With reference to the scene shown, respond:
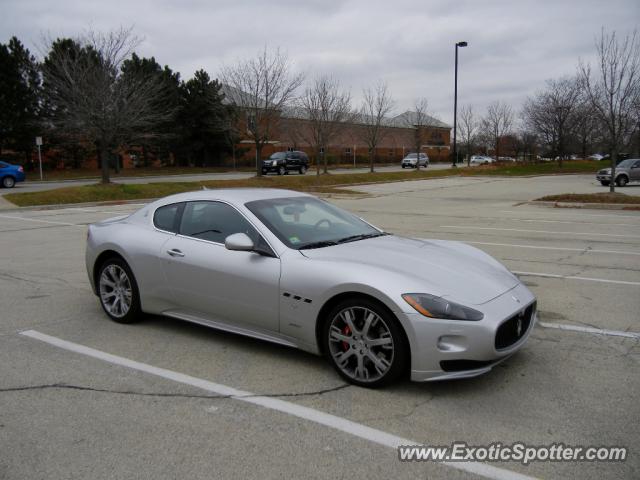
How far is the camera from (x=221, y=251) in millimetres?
4773

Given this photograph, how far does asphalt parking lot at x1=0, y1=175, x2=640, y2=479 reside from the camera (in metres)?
3.03

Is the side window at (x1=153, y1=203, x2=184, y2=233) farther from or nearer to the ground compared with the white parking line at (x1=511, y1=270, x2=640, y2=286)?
farther from the ground

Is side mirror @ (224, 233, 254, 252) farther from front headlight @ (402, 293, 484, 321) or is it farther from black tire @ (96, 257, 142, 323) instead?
black tire @ (96, 257, 142, 323)

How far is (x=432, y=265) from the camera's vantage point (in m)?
4.32

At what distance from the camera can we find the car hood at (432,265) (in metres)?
3.96

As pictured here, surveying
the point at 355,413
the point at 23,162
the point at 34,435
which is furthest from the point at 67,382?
the point at 23,162

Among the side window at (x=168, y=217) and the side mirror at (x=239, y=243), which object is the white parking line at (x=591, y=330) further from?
the side window at (x=168, y=217)

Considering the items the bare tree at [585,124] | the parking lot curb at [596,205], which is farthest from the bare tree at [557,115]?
the parking lot curb at [596,205]

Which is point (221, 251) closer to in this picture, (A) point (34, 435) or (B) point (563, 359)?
(A) point (34, 435)

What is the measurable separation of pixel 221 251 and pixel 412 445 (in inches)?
93.0

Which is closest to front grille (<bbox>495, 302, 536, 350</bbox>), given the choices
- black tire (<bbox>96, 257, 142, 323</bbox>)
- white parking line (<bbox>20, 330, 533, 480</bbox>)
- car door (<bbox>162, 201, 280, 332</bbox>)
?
white parking line (<bbox>20, 330, 533, 480</bbox>)

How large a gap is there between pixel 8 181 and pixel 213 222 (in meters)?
30.8

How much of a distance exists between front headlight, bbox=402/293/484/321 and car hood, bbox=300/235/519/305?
74mm

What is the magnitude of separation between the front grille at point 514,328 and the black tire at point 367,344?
0.66 meters
